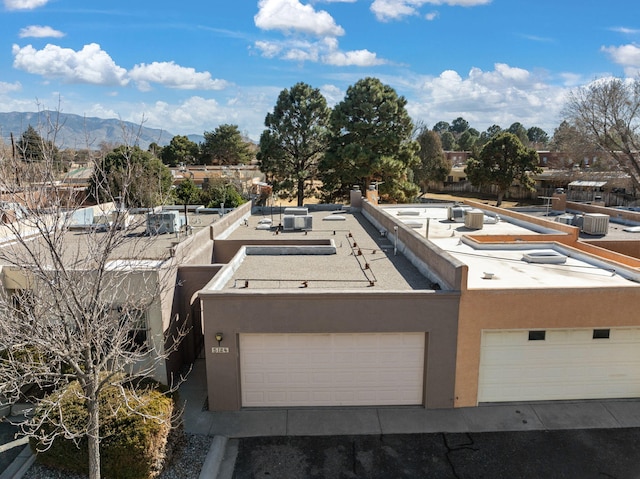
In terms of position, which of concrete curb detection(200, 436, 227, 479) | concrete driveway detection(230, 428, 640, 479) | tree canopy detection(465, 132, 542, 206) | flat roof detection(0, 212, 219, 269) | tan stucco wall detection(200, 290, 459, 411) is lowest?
concrete driveway detection(230, 428, 640, 479)

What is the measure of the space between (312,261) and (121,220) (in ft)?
27.5

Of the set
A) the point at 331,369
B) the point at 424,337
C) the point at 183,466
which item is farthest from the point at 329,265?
the point at 183,466

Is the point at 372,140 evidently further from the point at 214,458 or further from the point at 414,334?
the point at 214,458

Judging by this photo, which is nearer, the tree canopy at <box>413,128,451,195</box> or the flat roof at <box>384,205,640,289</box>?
the flat roof at <box>384,205,640,289</box>

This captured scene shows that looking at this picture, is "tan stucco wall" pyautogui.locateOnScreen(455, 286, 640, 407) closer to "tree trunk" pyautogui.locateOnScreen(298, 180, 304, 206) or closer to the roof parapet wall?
the roof parapet wall

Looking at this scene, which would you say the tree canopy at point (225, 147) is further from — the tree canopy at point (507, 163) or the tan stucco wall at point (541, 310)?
the tan stucco wall at point (541, 310)

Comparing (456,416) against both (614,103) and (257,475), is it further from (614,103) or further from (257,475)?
(614,103)

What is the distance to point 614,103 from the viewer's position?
4044cm

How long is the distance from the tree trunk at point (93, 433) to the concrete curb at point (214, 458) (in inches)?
83.7

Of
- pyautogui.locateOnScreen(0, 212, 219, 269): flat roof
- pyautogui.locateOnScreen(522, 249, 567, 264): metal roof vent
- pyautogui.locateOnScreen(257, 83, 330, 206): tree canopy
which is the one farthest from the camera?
pyautogui.locateOnScreen(257, 83, 330, 206): tree canopy

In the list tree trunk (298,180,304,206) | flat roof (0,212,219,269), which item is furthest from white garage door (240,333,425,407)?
tree trunk (298,180,304,206)

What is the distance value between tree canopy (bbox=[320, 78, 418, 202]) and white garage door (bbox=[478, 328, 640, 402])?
26.5m

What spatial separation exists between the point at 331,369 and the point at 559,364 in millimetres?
5989

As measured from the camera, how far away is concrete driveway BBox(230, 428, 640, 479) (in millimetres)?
9398
